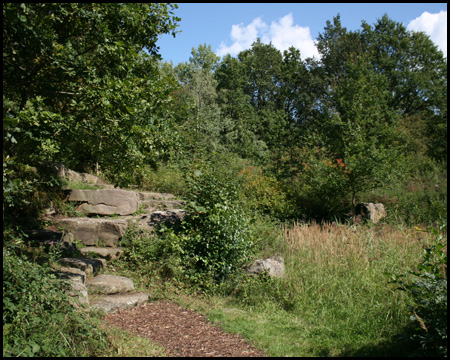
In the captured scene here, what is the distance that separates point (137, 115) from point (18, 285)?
8.95 feet

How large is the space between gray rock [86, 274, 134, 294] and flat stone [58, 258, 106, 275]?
0.84 feet

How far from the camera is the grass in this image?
12.3 feet

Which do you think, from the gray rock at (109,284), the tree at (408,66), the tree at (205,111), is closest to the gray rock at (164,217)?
the gray rock at (109,284)

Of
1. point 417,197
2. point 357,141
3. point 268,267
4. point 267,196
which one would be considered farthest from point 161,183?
point 417,197

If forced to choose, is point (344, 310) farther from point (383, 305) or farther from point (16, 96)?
point (16, 96)

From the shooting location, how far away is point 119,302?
4555 millimetres

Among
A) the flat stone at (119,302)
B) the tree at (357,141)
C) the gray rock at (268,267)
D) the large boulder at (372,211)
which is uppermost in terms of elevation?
the tree at (357,141)

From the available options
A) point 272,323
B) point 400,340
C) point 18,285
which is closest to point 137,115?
point 18,285

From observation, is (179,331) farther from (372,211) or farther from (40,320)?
(372,211)

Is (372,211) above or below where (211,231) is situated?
above

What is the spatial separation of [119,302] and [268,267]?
2.29 meters

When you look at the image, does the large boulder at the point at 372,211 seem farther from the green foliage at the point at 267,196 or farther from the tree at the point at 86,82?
the tree at the point at 86,82

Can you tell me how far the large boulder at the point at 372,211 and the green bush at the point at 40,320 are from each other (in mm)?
9196

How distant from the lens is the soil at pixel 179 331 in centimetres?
363
